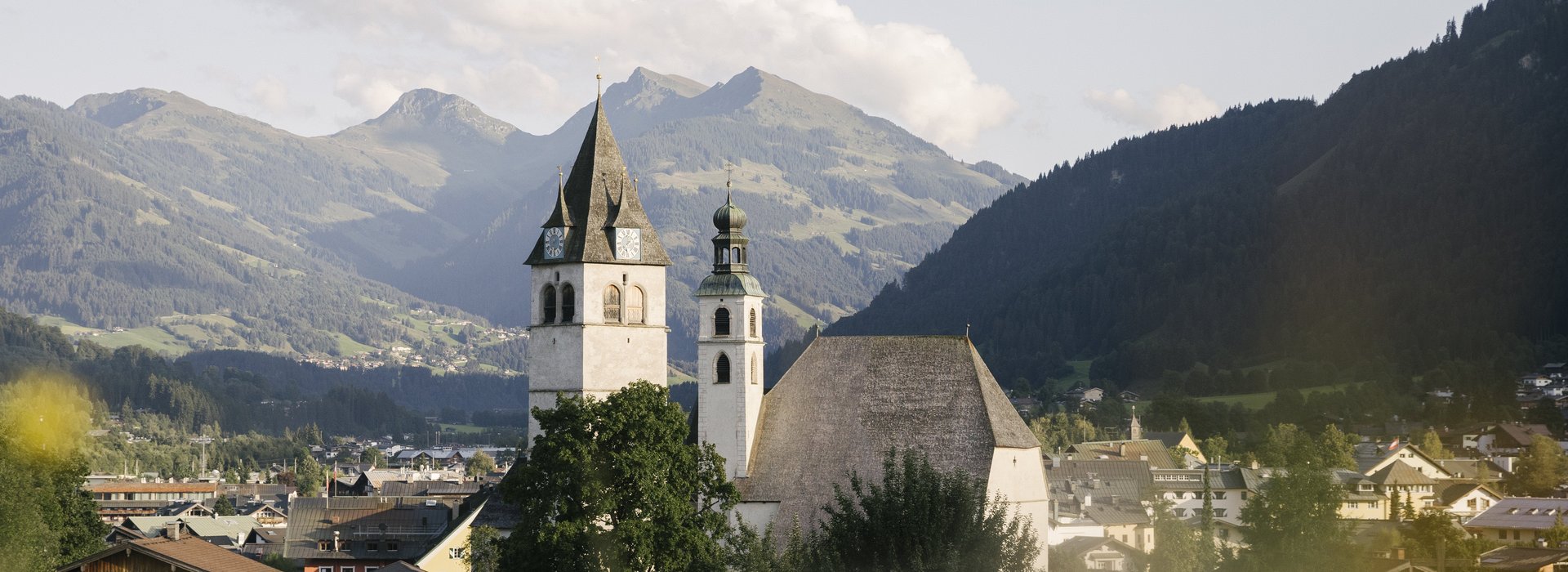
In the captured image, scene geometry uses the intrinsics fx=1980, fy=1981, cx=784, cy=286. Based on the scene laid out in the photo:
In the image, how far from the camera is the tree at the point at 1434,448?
172875 mm

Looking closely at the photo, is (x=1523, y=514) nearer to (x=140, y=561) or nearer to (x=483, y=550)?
(x=483, y=550)

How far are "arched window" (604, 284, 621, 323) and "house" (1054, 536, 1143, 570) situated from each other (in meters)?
35.7

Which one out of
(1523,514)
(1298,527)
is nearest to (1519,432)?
(1523,514)

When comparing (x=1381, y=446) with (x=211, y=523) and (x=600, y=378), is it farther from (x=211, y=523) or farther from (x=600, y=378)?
(x=600, y=378)

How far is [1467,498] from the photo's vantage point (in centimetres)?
13962

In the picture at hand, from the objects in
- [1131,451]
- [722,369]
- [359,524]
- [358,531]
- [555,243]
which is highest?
[555,243]

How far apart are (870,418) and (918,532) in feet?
57.4

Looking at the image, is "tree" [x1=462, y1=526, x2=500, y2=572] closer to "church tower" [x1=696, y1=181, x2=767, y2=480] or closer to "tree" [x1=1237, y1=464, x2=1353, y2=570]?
"church tower" [x1=696, y1=181, x2=767, y2=480]

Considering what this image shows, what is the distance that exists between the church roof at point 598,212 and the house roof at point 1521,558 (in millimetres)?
42113

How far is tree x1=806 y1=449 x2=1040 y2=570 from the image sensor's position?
174 feet

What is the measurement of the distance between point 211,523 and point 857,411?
95609 mm

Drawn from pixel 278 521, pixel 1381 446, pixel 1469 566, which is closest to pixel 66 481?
pixel 1469 566

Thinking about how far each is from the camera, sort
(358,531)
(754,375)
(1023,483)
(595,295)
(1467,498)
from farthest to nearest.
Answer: (1467,498)
(358,531)
(595,295)
(754,375)
(1023,483)

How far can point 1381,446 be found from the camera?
171625 mm
